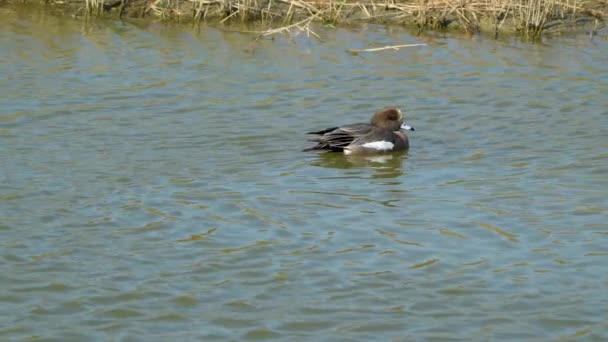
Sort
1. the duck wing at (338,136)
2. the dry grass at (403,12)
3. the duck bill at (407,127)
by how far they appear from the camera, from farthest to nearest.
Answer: the dry grass at (403,12)
the duck bill at (407,127)
the duck wing at (338,136)

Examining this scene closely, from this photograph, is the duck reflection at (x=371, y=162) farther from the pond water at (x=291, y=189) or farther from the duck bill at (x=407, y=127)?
the duck bill at (x=407, y=127)

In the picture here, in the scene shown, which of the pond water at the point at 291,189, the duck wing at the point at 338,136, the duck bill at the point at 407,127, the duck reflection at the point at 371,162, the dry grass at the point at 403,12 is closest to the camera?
the pond water at the point at 291,189

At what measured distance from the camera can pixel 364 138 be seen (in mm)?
10969

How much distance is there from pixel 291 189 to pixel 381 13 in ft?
22.8

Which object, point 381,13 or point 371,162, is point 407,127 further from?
point 381,13

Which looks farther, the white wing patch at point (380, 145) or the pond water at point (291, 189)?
the white wing patch at point (380, 145)

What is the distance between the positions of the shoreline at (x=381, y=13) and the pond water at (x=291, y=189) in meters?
0.36

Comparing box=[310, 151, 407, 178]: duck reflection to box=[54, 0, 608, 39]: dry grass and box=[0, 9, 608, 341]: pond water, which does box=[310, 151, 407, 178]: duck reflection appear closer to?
box=[0, 9, 608, 341]: pond water

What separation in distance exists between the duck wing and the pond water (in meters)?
0.16

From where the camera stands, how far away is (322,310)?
267 inches

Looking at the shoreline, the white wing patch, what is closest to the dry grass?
the shoreline

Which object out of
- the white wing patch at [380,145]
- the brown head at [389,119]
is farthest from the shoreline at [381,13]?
the white wing patch at [380,145]

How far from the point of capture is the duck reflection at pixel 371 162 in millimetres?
10414

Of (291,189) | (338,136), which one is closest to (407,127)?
(338,136)
